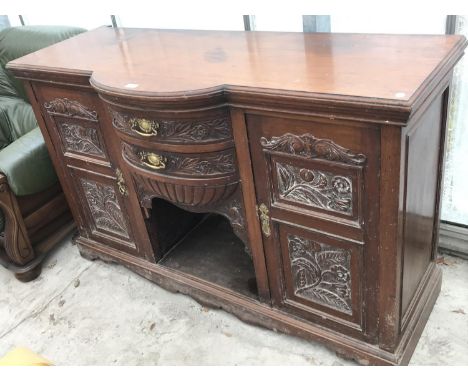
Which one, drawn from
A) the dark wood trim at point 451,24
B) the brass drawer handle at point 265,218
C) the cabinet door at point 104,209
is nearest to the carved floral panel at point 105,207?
the cabinet door at point 104,209

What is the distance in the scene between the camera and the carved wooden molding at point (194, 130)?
1291 mm

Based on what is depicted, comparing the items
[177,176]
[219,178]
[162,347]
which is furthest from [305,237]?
[162,347]

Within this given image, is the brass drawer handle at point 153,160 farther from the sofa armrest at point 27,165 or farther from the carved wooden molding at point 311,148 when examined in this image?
the sofa armrest at point 27,165

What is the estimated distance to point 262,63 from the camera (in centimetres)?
134

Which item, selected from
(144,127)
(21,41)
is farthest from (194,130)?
(21,41)

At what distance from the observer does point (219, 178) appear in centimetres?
139

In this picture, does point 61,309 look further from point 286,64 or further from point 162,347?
point 286,64

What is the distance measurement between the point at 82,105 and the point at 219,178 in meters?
0.59

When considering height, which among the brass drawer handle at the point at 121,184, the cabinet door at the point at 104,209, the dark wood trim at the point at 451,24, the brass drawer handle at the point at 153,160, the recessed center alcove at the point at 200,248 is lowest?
the recessed center alcove at the point at 200,248

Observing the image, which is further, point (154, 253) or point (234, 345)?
point (154, 253)

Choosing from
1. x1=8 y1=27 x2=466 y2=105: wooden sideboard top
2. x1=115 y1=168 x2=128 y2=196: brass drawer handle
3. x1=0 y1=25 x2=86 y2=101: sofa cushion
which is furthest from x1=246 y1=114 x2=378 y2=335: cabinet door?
x1=0 y1=25 x2=86 y2=101: sofa cushion

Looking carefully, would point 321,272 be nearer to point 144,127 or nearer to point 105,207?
point 144,127

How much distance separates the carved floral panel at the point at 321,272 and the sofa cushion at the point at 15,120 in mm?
1449

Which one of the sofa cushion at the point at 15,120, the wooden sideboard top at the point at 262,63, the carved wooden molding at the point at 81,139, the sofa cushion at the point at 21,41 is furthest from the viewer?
the sofa cushion at the point at 15,120
